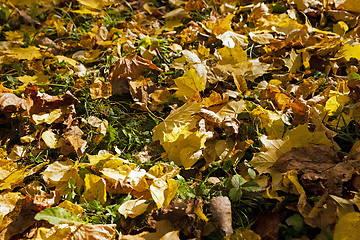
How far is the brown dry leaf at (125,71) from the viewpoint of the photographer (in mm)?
2094

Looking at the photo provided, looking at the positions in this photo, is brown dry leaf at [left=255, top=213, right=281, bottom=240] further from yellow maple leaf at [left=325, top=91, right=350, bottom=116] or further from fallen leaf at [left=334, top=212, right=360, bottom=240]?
yellow maple leaf at [left=325, top=91, right=350, bottom=116]

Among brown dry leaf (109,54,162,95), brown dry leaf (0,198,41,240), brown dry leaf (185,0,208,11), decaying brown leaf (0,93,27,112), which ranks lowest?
brown dry leaf (0,198,41,240)

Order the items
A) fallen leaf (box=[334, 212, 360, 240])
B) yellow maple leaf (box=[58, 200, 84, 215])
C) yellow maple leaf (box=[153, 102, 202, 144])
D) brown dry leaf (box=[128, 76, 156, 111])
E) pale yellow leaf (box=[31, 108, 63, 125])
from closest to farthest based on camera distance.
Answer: fallen leaf (box=[334, 212, 360, 240]) → yellow maple leaf (box=[58, 200, 84, 215]) → yellow maple leaf (box=[153, 102, 202, 144]) → pale yellow leaf (box=[31, 108, 63, 125]) → brown dry leaf (box=[128, 76, 156, 111])

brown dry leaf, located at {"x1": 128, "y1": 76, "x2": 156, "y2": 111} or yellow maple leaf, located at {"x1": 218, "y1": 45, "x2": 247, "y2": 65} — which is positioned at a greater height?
yellow maple leaf, located at {"x1": 218, "y1": 45, "x2": 247, "y2": 65}

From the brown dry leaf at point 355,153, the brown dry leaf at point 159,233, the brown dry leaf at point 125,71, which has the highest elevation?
the brown dry leaf at point 355,153

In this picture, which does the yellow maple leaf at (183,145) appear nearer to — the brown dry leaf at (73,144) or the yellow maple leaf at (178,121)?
the yellow maple leaf at (178,121)

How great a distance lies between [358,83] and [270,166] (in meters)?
0.70

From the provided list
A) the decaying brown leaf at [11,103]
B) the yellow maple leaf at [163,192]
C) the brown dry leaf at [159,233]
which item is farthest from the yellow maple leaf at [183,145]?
the decaying brown leaf at [11,103]

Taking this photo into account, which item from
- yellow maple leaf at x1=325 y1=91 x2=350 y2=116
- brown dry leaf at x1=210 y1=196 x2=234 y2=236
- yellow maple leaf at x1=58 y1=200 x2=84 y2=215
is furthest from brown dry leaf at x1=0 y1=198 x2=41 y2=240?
yellow maple leaf at x1=325 y1=91 x2=350 y2=116

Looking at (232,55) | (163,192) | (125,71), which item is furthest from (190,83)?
(163,192)

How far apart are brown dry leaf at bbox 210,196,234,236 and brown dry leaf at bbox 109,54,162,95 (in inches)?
39.6

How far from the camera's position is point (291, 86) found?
193cm

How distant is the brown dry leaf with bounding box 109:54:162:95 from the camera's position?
209 cm

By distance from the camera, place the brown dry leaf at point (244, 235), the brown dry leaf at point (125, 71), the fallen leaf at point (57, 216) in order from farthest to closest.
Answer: the brown dry leaf at point (125, 71)
the fallen leaf at point (57, 216)
the brown dry leaf at point (244, 235)
